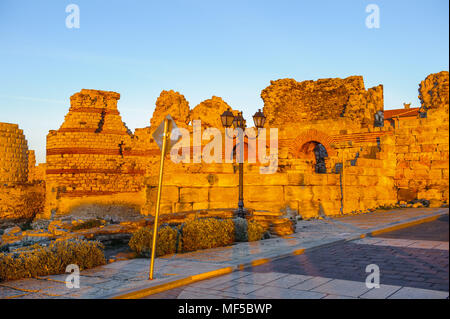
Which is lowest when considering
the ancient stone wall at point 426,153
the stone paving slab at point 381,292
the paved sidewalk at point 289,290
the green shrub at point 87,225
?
the green shrub at point 87,225

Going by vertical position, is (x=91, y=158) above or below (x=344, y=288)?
above

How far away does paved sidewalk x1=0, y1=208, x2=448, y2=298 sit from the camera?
494 centimetres

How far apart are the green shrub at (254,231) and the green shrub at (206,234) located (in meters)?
0.48

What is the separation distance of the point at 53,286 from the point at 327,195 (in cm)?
1109

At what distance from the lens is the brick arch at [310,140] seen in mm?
19480

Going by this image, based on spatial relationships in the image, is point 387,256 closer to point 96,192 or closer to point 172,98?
point 96,192

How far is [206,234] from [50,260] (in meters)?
3.37

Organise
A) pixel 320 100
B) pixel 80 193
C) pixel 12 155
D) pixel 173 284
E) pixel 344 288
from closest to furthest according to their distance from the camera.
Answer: pixel 344 288, pixel 173 284, pixel 320 100, pixel 80 193, pixel 12 155

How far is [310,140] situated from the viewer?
790 inches

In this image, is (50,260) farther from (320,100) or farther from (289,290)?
(320,100)

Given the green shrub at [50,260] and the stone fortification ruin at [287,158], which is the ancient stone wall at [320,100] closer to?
the stone fortification ruin at [287,158]

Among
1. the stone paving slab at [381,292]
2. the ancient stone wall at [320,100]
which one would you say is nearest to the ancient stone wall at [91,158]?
the ancient stone wall at [320,100]

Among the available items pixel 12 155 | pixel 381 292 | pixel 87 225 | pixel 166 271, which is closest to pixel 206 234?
pixel 166 271

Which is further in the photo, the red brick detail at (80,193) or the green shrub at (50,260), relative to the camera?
the red brick detail at (80,193)
